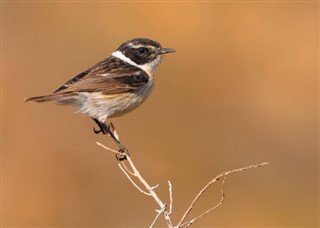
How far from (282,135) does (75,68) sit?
4.87 metres

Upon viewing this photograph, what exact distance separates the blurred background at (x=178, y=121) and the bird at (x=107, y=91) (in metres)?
6.57

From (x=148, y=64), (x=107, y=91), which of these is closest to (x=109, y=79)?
(x=107, y=91)

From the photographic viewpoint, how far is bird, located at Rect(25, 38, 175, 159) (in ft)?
26.6

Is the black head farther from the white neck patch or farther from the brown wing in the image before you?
the brown wing

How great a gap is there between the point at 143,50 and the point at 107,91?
0.86 meters

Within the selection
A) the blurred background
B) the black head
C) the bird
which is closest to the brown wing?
the bird

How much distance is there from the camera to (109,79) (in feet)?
27.6

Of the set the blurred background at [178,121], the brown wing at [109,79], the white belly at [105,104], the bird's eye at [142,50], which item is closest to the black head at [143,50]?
the bird's eye at [142,50]

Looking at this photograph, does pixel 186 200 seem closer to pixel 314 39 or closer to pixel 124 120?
pixel 124 120

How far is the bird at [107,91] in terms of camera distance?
8094 millimetres

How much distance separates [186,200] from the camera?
50.6 ft

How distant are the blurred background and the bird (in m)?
6.57

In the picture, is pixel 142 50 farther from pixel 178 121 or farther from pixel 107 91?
pixel 178 121

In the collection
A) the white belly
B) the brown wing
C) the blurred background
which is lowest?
the blurred background
